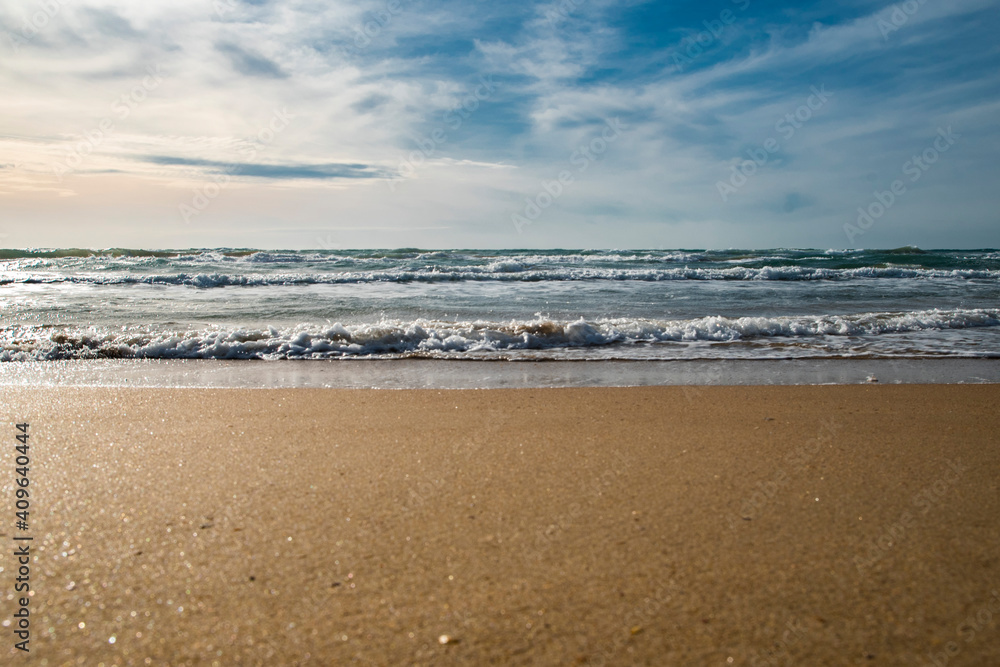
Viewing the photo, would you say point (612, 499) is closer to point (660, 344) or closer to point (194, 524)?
point (194, 524)

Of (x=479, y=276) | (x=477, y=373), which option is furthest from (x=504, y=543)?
(x=479, y=276)

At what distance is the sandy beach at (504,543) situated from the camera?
1.48 m

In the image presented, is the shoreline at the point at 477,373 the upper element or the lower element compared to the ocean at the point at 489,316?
lower

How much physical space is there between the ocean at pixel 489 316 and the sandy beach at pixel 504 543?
358 cm

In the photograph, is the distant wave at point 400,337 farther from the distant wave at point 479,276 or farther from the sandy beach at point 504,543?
the distant wave at point 479,276

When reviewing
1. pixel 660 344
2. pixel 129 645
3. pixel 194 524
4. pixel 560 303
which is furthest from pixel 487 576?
pixel 560 303

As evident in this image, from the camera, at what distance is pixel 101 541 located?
1971 millimetres

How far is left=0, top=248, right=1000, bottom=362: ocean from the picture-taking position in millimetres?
6941

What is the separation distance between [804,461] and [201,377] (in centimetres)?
524

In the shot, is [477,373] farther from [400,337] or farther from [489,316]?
[489,316]

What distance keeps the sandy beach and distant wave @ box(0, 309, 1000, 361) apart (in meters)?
3.35

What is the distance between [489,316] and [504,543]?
8.14 meters

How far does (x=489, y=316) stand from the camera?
32.9 feet

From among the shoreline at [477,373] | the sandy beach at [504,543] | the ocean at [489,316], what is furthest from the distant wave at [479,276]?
the sandy beach at [504,543]
